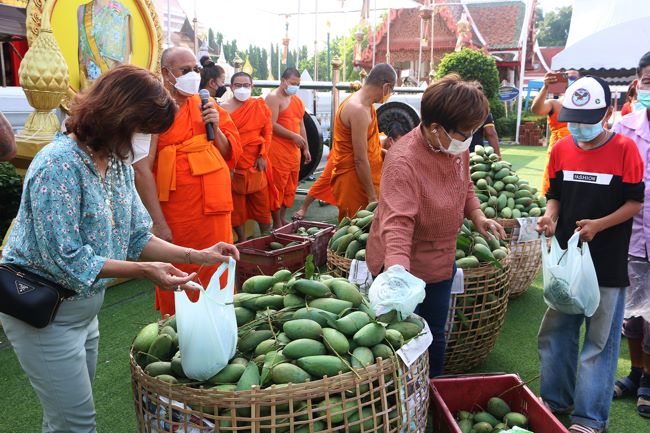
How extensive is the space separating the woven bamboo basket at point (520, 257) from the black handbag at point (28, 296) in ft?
10.1

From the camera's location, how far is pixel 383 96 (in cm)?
424

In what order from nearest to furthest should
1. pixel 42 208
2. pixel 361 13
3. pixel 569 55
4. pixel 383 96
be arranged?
pixel 42 208 < pixel 383 96 < pixel 569 55 < pixel 361 13

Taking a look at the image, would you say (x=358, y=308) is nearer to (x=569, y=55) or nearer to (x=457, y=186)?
(x=457, y=186)

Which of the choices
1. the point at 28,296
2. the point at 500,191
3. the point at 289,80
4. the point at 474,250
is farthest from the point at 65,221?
the point at 289,80

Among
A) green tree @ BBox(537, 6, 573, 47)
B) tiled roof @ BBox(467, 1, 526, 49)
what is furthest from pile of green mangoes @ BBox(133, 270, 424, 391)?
green tree @ BBox(537, 6, 573, 47)

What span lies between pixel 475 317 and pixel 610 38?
8665 mm

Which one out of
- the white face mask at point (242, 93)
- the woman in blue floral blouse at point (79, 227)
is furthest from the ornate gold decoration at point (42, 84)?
the woman in blue floral blouse at point (79, 227)

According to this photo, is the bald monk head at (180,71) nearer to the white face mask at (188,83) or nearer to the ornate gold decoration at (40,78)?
the white face mask at (188,83)

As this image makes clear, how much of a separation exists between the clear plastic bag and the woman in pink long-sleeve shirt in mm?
1066

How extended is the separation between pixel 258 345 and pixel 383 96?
288 cm

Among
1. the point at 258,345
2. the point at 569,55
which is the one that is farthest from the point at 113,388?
the point at 569,55

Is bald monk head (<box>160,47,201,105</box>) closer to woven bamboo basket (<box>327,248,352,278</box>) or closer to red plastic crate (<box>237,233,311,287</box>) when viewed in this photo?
woven bamboo basket (<box>327,248,352,278</box>)

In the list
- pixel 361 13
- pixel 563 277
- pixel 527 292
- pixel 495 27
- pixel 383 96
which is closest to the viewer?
pixel 563 277

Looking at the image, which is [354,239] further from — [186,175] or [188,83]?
[188,83]
